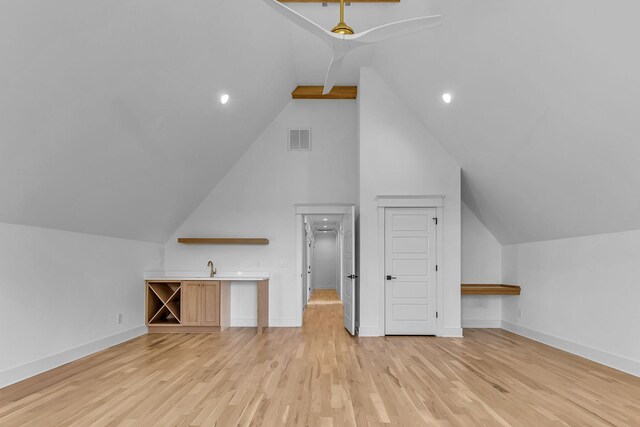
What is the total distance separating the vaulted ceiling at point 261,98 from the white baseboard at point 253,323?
6.60ft

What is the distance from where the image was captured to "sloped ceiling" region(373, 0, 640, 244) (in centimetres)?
362

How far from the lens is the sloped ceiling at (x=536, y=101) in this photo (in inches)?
143

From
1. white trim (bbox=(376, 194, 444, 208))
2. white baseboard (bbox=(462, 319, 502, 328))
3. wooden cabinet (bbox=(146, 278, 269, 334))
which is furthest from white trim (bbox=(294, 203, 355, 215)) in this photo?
white baseboard (bbox=(462, 319, 502, 328))

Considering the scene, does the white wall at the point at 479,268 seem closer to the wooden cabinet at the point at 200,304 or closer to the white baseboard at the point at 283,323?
the white baseboard at the point at 283,323

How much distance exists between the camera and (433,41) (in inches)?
222

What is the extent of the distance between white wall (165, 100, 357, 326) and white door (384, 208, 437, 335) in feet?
4.59

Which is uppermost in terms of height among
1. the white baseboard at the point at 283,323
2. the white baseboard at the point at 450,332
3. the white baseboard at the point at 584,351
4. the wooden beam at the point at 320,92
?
the wooden beam at the point at 320,92

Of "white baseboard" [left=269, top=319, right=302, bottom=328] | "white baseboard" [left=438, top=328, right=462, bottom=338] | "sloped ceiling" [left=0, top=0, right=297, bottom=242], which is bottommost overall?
"white baseboard" [left=269, top=319, right=302, bottom=328]

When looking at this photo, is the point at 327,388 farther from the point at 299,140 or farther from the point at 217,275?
the point at 299,140

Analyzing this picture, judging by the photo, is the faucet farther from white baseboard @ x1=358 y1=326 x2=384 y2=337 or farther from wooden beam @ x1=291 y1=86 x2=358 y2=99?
wooden beam @ x1=291 y1=86 x2=358 y2=99

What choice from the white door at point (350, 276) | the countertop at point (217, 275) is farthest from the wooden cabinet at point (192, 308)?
the white door at point (350, 276)

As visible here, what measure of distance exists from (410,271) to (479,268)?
160cm

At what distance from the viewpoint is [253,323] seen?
802 centimetres

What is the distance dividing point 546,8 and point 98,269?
5.68 metres
